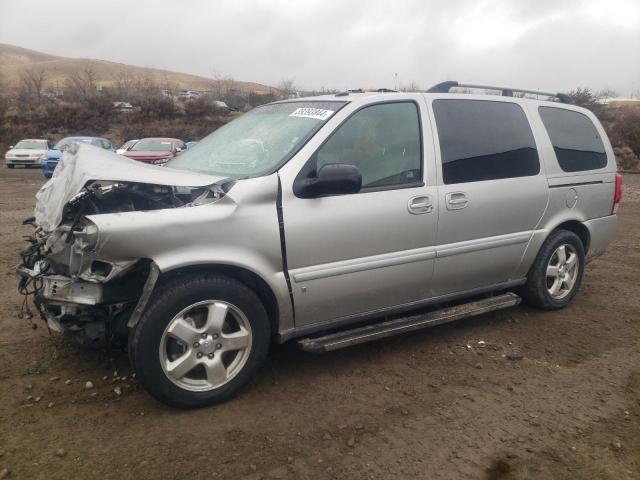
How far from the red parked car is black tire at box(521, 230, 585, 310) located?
1400 cm

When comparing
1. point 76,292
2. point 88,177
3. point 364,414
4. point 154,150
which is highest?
point 154,150

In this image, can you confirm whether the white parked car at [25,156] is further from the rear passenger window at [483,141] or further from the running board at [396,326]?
the running board at [396,326]

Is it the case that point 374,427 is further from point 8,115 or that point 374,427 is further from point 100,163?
point 8,115

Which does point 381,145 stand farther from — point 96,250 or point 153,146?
point 153,146

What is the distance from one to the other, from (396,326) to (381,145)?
123 cm

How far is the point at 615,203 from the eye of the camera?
512 centimetres

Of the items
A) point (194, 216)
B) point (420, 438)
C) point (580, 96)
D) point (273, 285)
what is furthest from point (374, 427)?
point (580, 96)

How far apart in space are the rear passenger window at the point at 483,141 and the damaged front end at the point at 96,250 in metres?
1.77

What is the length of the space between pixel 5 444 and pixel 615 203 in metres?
5.11

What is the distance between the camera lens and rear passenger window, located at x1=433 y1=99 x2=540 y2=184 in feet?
13.0

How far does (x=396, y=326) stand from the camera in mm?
3730

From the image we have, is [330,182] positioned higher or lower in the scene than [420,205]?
higher

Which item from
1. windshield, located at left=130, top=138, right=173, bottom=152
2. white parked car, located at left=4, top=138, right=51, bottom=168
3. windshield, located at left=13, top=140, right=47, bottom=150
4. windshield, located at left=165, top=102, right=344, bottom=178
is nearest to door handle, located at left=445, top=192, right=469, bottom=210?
windshield, located at left=165, top=102, right=344, bottom=178

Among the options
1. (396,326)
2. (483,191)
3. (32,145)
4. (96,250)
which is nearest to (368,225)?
(396,326)
